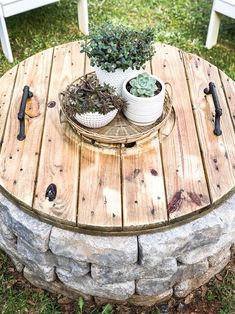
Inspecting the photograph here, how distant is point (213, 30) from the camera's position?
351cm

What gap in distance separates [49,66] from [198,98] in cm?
84

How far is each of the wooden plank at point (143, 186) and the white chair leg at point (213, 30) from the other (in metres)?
1.84

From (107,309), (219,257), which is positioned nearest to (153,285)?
(107,309)

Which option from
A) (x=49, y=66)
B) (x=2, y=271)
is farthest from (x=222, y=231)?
(x=49, y=66)

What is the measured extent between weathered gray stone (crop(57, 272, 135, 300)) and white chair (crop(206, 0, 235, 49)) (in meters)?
2.23

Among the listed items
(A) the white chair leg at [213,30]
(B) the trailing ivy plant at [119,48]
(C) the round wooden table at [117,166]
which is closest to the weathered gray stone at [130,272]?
(C) the round wooden table at [117,166]

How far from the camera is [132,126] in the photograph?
198 centimetres

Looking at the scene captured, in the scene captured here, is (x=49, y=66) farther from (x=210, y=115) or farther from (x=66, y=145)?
(x=210, y=115)

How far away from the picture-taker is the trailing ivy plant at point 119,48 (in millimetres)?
1823

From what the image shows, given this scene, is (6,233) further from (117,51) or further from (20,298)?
(117,51)

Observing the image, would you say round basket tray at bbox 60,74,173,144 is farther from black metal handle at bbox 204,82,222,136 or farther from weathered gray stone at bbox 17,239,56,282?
weathered gray stone at bbox 17,239,56,282

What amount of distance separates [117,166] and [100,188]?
Result: 13cm

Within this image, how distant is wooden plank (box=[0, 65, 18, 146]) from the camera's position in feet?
6.88

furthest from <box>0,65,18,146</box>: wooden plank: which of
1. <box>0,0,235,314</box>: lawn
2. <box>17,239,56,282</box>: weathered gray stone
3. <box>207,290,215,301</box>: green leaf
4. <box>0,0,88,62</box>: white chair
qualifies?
<box>207,290,215,301</box>: green leaf
